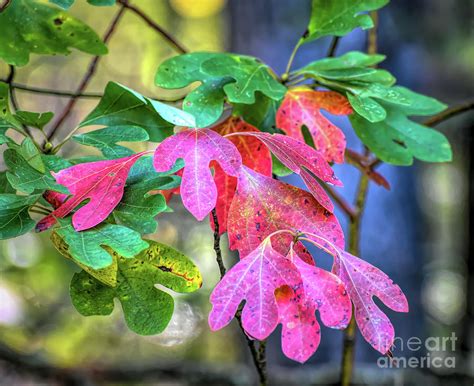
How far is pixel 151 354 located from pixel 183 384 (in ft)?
7.56

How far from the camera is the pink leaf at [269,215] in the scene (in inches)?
25.4

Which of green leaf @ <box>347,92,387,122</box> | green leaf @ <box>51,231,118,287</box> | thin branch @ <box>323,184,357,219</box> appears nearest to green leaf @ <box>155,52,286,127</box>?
green leaf @ <box>347,92,387,122</box>

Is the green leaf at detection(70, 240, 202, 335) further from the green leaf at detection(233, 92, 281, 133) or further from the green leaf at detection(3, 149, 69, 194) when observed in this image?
the green leaf at detection(233, 92, 281, 133)

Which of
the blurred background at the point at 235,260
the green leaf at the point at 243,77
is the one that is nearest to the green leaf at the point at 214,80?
the green leaf at the point at 243,77

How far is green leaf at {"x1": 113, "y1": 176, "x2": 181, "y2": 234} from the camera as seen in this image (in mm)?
653

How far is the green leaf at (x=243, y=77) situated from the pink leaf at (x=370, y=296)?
0.27 metres

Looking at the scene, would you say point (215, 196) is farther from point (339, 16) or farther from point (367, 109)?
point (339, 16)

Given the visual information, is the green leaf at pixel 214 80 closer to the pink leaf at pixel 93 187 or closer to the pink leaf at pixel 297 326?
the pink leaf at pixel 93 187

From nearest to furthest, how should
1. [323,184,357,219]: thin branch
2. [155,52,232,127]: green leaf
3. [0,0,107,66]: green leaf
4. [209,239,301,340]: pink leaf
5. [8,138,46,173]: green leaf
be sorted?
[209,239,301,340]: pink leaf → [8,138,46,173]: green leaf → [155,52,232,127]: green leaf → [0,0,107,66]: green leaf → [323,184,357,219]: thin branch

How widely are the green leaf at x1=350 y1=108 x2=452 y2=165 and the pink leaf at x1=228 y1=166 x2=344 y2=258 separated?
276 millimetres

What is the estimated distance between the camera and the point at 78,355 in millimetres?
3535

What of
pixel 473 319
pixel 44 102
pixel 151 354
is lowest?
pixel 151 354

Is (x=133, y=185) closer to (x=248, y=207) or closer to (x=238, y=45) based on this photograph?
(x=248, y=207)

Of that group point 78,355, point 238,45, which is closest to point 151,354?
point 78,355
